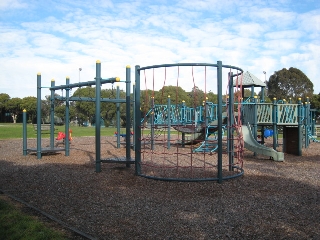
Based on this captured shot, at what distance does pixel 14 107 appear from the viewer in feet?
293

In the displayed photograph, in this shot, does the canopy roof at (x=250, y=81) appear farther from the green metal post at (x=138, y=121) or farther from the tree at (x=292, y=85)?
the tree at (x=292, y=85)

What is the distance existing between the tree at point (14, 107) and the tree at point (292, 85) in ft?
197

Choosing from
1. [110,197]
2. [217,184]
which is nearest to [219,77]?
[217,184]

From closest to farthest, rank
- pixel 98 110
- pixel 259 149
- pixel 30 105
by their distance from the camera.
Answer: pixel 98 110
pixel 259 149
pixel 30 105

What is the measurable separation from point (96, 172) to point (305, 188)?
5141 mm

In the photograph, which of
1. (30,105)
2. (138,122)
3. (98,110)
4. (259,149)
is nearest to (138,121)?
(138,122)

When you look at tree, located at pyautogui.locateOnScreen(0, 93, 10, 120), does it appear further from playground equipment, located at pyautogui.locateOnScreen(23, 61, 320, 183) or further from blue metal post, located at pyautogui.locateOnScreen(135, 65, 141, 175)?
blue metal post, located at pyautogui.locateOnScreen(135, 65, 141, 175)

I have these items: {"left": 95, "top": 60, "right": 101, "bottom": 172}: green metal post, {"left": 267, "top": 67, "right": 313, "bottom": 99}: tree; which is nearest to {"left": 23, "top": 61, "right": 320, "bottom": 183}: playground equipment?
{"left": 95, "top": 60, "right": 101, "bottom": 172}: green metal post

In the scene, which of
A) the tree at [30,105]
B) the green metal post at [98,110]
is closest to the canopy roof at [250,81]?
the green metal post at [98,110]

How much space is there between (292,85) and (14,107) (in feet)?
211

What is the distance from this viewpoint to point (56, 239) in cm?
432

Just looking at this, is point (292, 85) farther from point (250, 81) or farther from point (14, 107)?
point (14, 107)

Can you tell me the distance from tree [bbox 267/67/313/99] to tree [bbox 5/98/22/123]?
5999cm

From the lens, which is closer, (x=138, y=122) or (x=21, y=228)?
(x=21, y=228)
